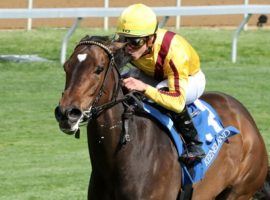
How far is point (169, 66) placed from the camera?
20.3 ft

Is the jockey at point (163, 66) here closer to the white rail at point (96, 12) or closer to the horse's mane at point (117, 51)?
the horse's mane at point (117, 51)

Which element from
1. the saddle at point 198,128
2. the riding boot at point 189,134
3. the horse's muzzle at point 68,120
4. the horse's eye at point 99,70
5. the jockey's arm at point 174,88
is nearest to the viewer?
the horse's muzzle at point 68,120

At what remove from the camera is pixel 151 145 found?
6.04 m

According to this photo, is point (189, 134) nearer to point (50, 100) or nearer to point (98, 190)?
point (98, 190)

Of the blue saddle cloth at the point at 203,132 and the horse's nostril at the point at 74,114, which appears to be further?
the blue saddle cloth at the point at 203,132

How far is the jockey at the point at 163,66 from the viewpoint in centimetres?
588

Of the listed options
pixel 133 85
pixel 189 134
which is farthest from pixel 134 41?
pixel 189 134

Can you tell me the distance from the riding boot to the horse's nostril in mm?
1262

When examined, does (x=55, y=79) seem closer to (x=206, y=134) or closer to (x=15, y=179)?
(x=15, y=179)

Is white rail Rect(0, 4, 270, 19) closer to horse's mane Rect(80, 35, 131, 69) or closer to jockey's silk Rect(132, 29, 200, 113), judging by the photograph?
jockey's silk Rect(132, 29, 200, 113)

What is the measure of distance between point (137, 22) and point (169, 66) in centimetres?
47

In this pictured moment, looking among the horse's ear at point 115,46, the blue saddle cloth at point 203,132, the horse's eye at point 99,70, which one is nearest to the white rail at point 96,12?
the blue saddle cloth at point 203,132

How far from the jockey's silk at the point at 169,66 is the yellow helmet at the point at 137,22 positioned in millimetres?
242

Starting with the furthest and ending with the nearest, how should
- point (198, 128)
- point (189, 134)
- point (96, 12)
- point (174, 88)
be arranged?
point (96, 12)
point (198, 128)
point (189, 134)
point (174, 88)
